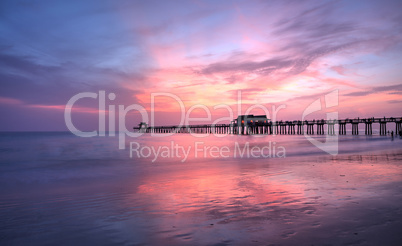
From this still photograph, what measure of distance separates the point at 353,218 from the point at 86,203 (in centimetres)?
548

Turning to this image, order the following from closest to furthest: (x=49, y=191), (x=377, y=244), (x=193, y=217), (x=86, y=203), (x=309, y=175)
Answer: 1. (x=377, y=244)
2. (x=193, y=217)
3. (x=86, y=203)
4. (x=49, y=191)
5. (x=309, y=175)

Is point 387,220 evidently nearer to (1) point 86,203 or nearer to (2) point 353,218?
(2) point 353,218

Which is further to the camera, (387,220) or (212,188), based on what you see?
(212,188)

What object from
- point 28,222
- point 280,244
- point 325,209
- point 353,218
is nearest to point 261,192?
point 325,209

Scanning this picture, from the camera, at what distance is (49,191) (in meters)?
8.04

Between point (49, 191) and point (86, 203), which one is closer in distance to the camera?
point (86, 203)

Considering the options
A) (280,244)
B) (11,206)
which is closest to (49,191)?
(11,206)

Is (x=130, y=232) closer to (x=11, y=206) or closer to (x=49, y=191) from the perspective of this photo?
(x=11, y=206)

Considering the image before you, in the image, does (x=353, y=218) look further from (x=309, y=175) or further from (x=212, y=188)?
(x=309, y=175)

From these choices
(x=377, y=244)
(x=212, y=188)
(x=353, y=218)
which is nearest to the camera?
(x=377, y=244)

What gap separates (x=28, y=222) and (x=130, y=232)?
2181 millimetres

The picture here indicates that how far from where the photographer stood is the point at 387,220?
4.13 m

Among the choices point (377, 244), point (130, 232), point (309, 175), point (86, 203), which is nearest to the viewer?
point (377, 244)

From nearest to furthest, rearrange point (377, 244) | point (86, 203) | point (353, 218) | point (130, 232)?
1. point (377, 244)
2. point (130, 232)
3. point (353, 218)
4. point (86, 203)
